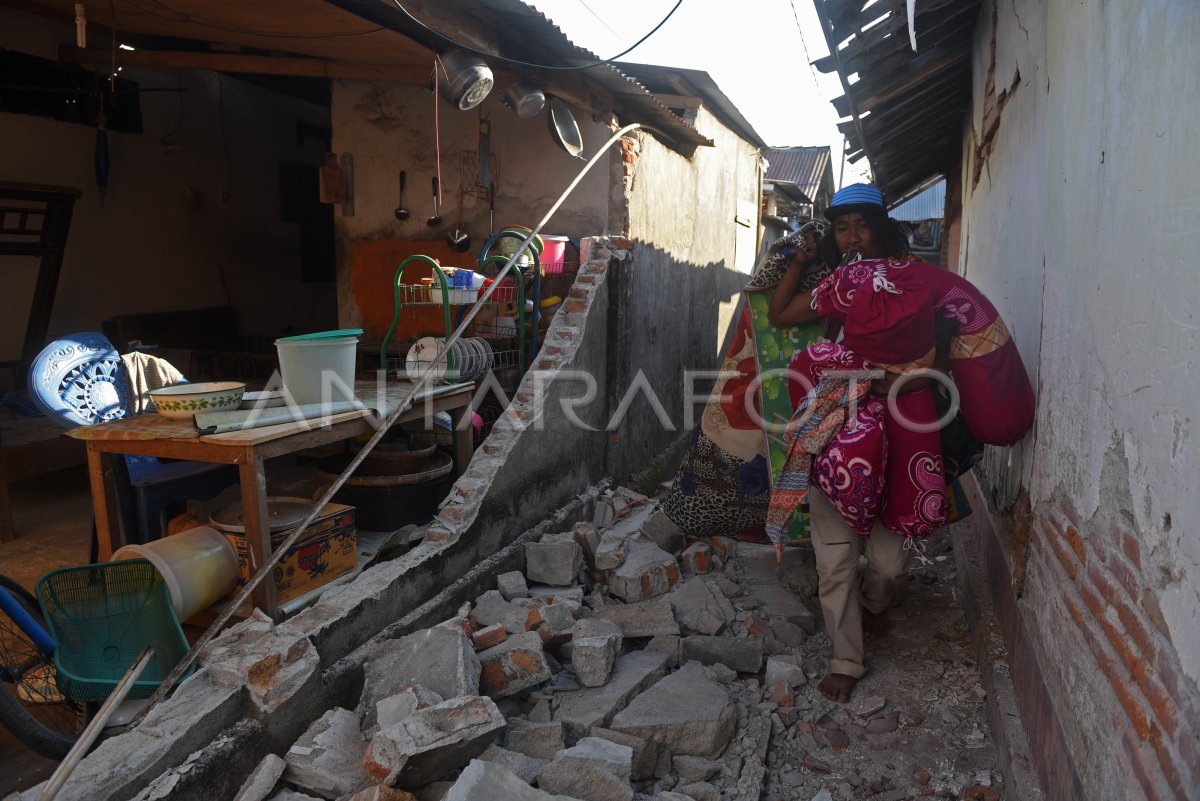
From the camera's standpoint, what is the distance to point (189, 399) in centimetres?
355

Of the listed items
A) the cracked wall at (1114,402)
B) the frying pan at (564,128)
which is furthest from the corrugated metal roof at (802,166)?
the cracked wall at (1114,402)

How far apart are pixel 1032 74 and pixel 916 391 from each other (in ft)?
4.66

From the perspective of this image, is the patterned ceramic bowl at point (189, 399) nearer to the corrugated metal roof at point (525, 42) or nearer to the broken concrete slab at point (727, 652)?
the corrugated metal roof at point (525, 42)

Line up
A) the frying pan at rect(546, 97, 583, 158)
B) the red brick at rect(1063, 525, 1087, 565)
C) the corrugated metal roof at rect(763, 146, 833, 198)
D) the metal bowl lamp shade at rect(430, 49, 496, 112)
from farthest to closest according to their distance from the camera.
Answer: the corrugated metal roof at rect(763, 146, 833, 198) → the frying pan at rect(546, 97, 583, 158) → the metal bowl lamp shade at rect(430, 49, 496, 112) → the red brick at rect(1063, 525, 1087, 565)

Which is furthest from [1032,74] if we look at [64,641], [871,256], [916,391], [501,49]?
[64,641]

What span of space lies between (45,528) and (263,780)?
390 centimetres

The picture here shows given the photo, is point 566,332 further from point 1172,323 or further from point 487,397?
point 1172,323

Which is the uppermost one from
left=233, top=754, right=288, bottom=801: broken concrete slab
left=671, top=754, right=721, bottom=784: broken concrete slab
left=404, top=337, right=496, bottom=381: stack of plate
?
left=404, top=337, right=496, bottom=381: stack of plate

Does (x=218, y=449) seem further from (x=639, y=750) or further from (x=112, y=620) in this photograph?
(x=639, y=750)

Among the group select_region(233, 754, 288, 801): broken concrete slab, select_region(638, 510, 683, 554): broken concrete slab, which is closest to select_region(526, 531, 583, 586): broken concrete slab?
select_region(638, 510, 683, 554): broken concrete slab

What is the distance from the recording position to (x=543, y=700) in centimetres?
323

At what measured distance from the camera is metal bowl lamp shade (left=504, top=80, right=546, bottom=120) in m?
5.44

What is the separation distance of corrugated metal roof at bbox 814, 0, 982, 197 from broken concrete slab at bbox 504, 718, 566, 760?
357cm

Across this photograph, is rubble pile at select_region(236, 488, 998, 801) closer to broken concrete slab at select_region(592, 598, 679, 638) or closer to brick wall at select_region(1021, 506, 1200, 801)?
broken concrete slab at select_region(592, 598, 679, 638)
